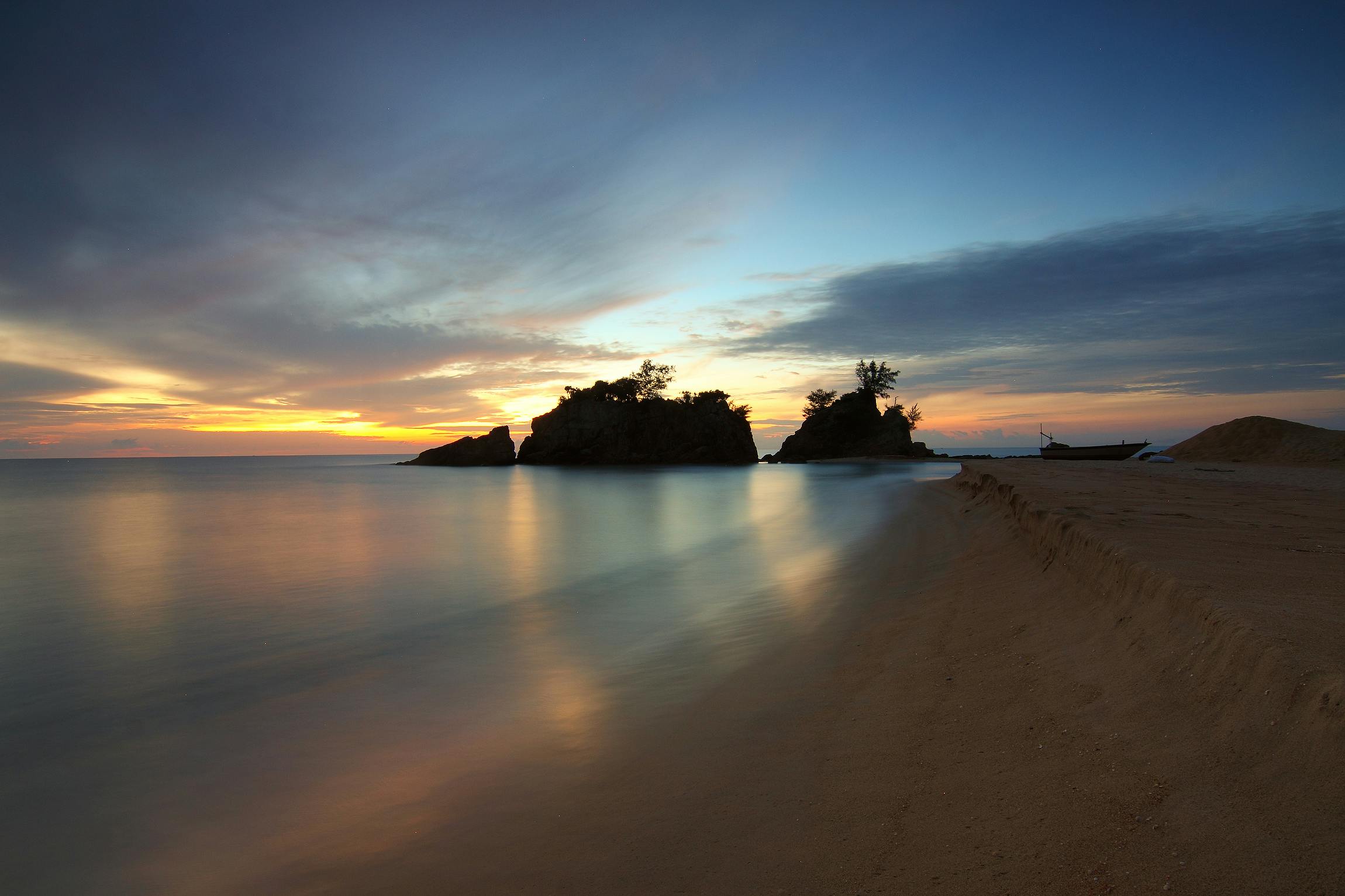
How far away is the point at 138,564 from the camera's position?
15.2 m

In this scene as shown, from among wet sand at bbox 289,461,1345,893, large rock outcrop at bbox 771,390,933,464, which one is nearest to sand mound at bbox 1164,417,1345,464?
wet sand at bbox 289,461,1345,893

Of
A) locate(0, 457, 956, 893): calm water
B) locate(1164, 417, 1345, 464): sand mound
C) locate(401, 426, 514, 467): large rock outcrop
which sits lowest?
locate(0, 457, 956, 893): calm water

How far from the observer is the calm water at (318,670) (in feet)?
12.9

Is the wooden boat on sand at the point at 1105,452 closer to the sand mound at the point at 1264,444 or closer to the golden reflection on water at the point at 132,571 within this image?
the sand mound at the point at 1264,444

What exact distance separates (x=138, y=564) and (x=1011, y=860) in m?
19.1

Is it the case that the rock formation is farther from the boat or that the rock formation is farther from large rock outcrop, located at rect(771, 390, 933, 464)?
the boat

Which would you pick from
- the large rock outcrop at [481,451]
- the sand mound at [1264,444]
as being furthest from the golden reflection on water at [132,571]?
the large rock outcrop at [481,451]

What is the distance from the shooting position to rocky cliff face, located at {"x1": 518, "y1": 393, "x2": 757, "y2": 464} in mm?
91750

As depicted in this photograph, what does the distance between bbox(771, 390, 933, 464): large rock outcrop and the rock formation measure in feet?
35.5

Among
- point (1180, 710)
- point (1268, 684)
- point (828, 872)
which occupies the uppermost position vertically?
point (1268, 684)

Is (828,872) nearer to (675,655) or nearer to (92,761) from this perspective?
(675,655)

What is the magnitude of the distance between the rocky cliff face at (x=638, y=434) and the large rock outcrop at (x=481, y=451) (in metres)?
3.96

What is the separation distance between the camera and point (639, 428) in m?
94.3

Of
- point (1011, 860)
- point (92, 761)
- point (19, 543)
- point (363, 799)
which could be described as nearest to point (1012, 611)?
point (1011, 860)
